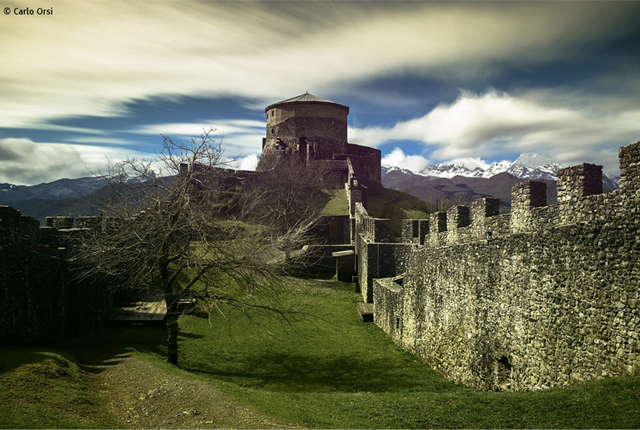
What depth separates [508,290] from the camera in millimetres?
8352

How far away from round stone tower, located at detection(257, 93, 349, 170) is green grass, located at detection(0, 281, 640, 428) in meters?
44.1

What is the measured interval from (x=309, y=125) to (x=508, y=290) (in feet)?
177

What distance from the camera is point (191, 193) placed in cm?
1230

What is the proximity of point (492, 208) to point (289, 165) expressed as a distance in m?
36.3

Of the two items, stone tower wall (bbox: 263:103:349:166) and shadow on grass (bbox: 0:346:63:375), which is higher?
stone tower wall (bbox: 263:103:349:166)

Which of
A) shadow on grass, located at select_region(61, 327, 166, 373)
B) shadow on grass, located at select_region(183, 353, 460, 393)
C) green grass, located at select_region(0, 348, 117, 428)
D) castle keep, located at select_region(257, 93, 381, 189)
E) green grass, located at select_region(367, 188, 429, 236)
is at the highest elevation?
castle keep, located at select_region(257, 93, 381, 189)

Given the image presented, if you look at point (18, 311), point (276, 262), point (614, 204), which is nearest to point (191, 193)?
point (276, 262)

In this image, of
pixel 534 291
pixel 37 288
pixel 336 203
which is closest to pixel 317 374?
pixel 534 291

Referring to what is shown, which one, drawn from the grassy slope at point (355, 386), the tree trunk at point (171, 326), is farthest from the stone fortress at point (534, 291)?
the tree trunk at point (171, 326)

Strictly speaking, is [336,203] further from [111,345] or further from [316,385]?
[316,385]

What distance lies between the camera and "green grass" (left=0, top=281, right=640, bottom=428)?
5.79m

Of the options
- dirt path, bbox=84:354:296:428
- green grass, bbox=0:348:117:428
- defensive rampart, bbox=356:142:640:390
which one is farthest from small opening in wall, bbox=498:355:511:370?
green grass, bbox=0:348:117:428

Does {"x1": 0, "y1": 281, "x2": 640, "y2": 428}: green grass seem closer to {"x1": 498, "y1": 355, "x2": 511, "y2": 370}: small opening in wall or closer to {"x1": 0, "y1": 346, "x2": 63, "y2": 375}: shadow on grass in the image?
{"x1": 0, "y1": 346, "x2": 63, "y2": 375}: shadow on grass

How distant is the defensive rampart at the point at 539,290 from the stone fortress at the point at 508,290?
2 cm
